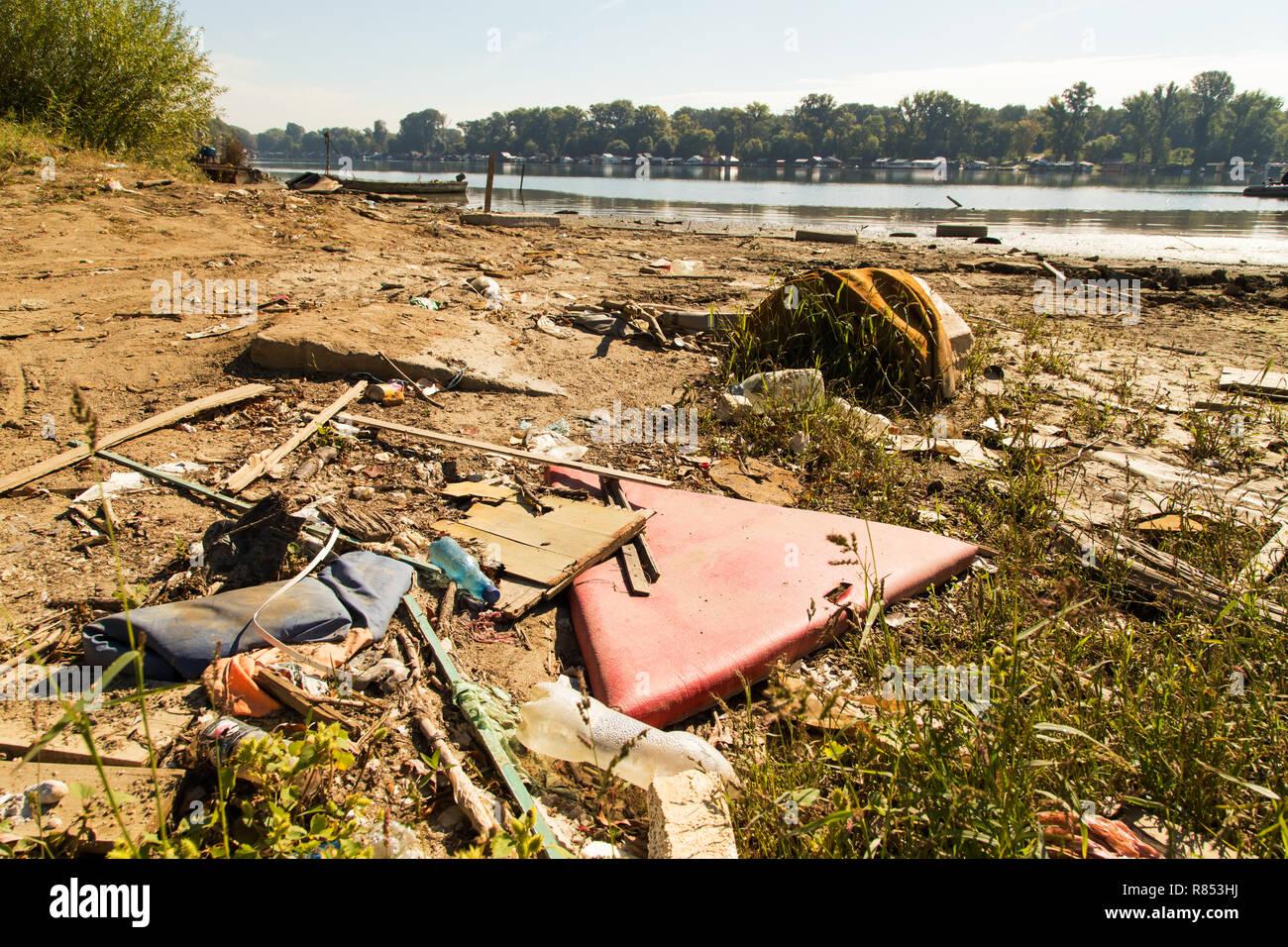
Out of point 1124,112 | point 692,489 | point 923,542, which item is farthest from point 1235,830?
point 1124,112

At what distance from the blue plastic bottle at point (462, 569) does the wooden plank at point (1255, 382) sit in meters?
5.69

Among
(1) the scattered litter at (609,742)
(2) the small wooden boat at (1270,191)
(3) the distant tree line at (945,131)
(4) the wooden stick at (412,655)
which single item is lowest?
(1) the scattered litter at (609,742)

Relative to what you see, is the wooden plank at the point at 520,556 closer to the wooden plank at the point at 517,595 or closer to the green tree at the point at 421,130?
the wooden plank at the point at 517,595

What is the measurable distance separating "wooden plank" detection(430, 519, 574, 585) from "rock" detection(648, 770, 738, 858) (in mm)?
1179

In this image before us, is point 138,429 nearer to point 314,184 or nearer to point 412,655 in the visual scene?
point 412,655

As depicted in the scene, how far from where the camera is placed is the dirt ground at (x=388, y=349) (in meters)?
3.17

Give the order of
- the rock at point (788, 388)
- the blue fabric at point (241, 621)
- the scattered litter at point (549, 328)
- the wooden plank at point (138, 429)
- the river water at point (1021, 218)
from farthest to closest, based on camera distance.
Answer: the river water at point (1021, 218)
the scattered litter at point (549, 328)
the rock at point (788, 388)
the wooden plank at point (138, 429)
the blue fabric at point (241, 621)

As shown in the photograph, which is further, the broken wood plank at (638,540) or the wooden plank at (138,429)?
the wooden plank at (138,429)

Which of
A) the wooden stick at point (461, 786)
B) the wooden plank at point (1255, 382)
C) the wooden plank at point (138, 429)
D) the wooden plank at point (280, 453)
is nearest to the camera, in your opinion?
the wooden stick at point (461, 786)

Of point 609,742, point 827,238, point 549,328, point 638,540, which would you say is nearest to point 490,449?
point 638,540

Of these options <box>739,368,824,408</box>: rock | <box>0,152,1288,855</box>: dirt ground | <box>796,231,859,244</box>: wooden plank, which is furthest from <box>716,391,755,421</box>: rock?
<box>796,231,859,244</box>: wooden plank

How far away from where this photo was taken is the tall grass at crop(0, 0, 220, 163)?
1349 cm

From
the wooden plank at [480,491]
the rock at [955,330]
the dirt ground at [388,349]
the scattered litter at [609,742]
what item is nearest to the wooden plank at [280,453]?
the dirt ground at [388,349]
